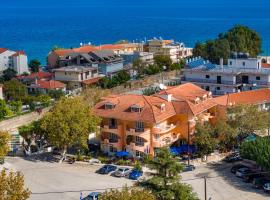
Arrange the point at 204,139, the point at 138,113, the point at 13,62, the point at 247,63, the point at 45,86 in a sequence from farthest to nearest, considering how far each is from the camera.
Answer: the point at 13,62, the point at 45,86, the point at 247,63, the point at 138,113, the point at 204,139

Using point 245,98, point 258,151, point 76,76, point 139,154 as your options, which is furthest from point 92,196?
point 76,76

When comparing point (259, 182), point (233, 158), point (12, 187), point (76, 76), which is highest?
point (76, 76)

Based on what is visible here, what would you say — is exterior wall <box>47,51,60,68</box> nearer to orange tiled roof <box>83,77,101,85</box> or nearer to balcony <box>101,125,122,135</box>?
orange tiled roof <box>83,77,101,85</box>

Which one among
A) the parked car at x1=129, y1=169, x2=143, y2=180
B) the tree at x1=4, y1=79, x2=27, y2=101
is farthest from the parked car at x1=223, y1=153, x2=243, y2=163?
the tree at x1=4, y1=79, x2=27, y2=101

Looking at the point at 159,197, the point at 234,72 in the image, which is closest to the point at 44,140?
the point at 159,197

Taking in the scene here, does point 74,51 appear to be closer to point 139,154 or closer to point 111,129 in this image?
point 111,129
